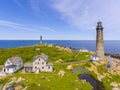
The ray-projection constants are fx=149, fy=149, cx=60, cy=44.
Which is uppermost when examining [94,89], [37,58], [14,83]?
[37,58]

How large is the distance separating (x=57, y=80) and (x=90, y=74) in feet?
57.7

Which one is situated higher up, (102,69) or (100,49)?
(100,49)

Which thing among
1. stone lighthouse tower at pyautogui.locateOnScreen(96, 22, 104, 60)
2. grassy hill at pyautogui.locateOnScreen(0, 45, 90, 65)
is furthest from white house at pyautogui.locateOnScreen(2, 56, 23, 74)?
stone lighthouse tower at pyautogui.locateOnScreen(96, 22, 104, 60)

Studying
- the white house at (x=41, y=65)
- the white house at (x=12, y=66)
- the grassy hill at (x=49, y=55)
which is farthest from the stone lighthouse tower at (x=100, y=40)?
the white house at (x=12, y=66)

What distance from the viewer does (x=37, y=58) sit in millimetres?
71250

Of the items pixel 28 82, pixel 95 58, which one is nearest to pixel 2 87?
pixel 28 82

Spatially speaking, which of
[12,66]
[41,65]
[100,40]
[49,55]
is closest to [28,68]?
[41,65]

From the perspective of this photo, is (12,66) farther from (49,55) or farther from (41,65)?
(49,55)

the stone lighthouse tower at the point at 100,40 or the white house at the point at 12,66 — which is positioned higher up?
the stone lighthouse tower at the point at 100,40

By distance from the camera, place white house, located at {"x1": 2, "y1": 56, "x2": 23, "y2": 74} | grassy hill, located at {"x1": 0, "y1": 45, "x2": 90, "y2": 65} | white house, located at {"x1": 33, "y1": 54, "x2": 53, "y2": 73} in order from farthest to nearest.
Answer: grassy hill, located at {"x1": 0, "y1": 45, "x2": 90, "y2": 65} < white house, located at {"x1": 33, "y1": 54, "x2": 53, "y2": 73} < white house, located at {"x1": 2, "y1": 56, "x2": 23, "y2": 74}

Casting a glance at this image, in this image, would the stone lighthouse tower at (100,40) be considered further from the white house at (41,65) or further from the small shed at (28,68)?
the small shed at (28,68)

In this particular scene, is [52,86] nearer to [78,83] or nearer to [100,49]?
[78,83]

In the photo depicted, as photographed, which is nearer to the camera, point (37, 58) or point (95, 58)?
point (37, 58)

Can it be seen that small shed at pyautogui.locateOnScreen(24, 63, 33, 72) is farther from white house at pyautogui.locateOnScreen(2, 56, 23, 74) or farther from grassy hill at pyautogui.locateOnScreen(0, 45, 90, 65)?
grassy hill at pyautogui.locateOnScreen(0, 45, 90, 65)
